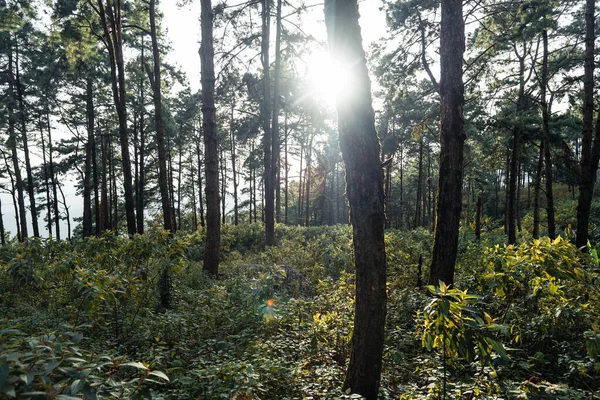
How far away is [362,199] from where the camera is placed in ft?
9.67

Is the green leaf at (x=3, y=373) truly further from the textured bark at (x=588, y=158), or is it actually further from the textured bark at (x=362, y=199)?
the textured bark at (x=588, y=158)

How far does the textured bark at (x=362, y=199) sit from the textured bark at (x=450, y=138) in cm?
313

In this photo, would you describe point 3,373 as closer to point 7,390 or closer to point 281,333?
point 7,390

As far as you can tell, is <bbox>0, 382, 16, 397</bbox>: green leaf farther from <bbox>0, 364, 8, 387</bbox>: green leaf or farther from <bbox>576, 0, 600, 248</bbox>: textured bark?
<bbox>576, 0, 600, 248</bbox>: textured bark

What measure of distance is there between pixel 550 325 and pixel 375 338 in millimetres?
2613

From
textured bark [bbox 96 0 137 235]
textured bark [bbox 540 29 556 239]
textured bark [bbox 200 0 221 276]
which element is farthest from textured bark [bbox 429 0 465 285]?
textured bark [bbox 96 0 137 235]

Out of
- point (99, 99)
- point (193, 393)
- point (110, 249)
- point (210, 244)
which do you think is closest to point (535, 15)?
point (210, 244)

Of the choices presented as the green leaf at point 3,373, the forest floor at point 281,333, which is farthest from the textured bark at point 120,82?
the green leaf at point 3,373

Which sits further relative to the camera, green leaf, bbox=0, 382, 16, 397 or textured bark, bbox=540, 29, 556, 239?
textured bark, bbox=540, 29, 556, 239

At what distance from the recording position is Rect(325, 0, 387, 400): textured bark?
9.64ft

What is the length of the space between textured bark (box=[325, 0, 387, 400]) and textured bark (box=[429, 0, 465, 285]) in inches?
123

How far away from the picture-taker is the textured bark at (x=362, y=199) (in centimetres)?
294

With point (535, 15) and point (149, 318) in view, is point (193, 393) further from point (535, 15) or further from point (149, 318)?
point (535, 15)

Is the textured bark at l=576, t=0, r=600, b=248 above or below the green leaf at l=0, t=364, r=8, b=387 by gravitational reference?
above
